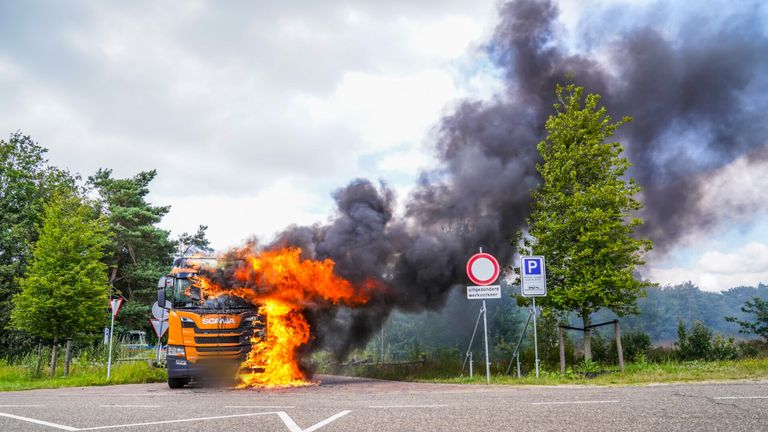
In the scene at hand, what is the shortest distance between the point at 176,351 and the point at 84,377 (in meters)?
8.28

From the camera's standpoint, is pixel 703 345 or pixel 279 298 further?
pixel 703 345

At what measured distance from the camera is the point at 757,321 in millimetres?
17734

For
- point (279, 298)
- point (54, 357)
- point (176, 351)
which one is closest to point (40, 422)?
point (176, 351)

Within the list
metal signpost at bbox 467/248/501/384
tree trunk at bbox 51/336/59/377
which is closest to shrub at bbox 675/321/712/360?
metal signpost at bbox 467/248/501/384

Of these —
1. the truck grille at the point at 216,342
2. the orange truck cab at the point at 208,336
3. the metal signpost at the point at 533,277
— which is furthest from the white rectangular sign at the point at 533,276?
the truck grille at the point at 216,342

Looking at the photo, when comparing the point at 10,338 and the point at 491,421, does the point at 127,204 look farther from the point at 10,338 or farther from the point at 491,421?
the point at 491,421

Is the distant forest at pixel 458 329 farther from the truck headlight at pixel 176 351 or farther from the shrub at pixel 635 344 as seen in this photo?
the truck headlight at pixel 176 351

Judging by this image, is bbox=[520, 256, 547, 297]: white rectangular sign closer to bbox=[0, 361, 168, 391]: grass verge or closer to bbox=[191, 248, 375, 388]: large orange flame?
bbox=[191, 248, 375, 388]: large orange flame

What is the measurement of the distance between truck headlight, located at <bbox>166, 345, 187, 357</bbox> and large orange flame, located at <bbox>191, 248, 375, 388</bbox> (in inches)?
53.2

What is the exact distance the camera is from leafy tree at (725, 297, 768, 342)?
57.5 feet

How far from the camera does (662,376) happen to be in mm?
10828

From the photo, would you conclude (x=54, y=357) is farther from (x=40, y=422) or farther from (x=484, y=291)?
(x=484, y=291)

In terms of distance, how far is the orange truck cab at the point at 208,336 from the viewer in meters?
12.0

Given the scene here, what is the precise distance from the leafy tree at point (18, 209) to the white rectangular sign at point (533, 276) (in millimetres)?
29014
